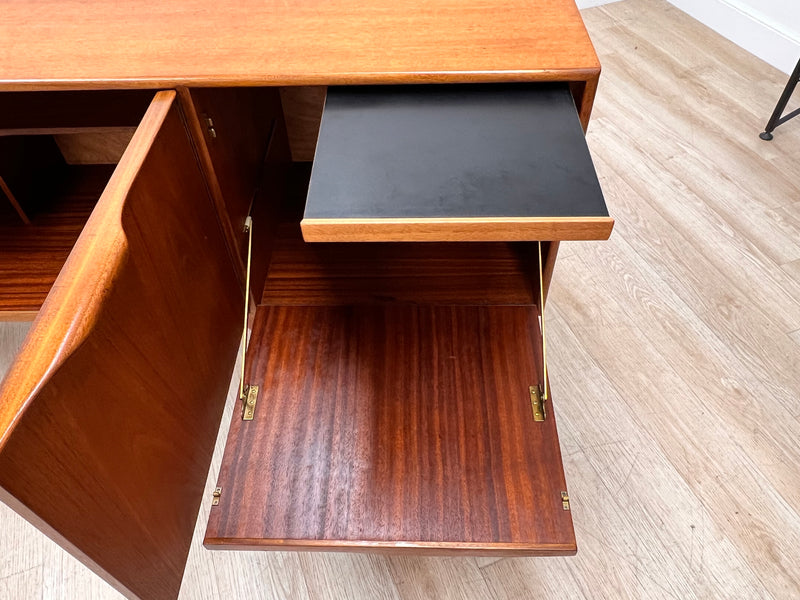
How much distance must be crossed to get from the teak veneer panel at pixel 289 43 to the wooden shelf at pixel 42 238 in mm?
363

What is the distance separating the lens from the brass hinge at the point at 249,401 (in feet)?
2.50

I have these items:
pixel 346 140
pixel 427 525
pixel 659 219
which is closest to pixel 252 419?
pixel 427 525

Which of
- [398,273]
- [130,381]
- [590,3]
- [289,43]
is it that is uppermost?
[289,43]

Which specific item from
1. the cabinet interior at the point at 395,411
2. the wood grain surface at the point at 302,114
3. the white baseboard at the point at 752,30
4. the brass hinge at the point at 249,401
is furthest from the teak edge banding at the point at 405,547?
the white baseboard at the point at 752,30

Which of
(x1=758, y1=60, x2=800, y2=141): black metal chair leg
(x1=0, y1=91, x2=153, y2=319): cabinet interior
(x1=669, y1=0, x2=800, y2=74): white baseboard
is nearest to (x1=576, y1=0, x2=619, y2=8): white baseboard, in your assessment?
(x1=669, y1=0, x2=800, y2=74): white baseboard

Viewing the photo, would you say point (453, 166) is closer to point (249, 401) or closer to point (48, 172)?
point (249, 401)

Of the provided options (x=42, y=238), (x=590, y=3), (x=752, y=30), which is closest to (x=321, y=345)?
(x=42, y=238)

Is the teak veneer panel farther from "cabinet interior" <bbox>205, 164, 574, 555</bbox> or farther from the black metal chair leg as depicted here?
the black metal chair leg

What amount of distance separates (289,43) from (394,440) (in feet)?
1.55

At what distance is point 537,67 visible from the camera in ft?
2.10

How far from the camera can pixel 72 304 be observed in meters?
0.46

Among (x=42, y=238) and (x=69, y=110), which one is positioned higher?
(x=69, y=110)

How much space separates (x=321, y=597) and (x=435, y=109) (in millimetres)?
726

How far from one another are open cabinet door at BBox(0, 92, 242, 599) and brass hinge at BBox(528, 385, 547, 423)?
394mm
